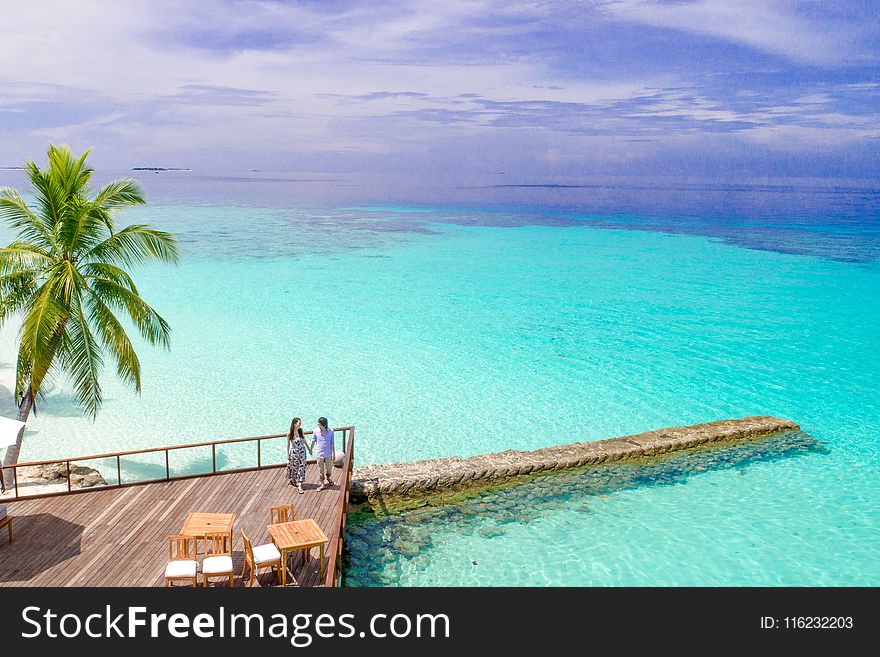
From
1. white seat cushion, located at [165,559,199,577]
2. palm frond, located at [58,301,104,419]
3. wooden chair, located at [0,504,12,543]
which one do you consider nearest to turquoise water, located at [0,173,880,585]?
white seat cushion, located at [165,559,199,577]

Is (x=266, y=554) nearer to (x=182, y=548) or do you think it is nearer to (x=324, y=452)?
(x=182, y=548)

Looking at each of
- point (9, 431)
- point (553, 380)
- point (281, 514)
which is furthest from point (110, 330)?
point (553, 380)

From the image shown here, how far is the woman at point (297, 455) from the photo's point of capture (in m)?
12.6

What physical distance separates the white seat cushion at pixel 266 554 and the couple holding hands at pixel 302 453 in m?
2.69

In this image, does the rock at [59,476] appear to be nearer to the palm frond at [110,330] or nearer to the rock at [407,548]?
the palm frond at [110,330]

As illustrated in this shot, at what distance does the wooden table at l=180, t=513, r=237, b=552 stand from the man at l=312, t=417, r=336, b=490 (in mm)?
A: 2470

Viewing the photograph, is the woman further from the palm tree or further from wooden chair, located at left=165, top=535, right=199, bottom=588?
the palm tree

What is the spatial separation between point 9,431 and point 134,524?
8.50 feet

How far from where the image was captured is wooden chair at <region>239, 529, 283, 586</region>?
31.4ft
